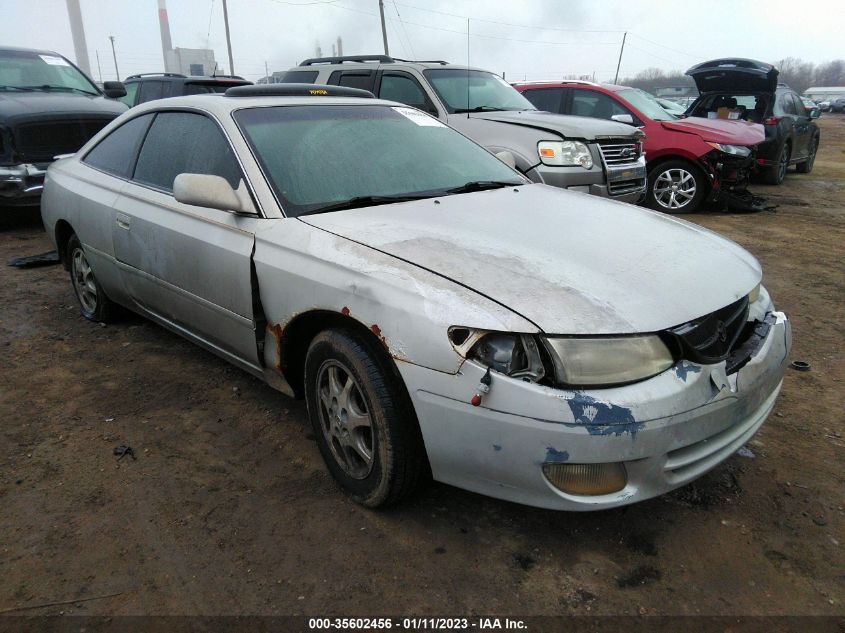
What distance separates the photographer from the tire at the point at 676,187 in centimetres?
860

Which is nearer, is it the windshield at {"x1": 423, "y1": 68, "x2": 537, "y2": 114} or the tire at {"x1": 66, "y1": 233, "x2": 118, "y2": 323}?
the tire at {"x1": 66, "y1": 233, "x2": 118, "y2": 323}

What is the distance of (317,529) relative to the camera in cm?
239

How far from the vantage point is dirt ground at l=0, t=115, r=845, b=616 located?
2.07 metres

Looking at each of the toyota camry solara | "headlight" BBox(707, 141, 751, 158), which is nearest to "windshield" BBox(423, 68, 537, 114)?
"headlight" BBox(707, 141, 751, 158)

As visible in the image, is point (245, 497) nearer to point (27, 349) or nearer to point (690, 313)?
point (690, 313)

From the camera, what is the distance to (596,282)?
2.15 m

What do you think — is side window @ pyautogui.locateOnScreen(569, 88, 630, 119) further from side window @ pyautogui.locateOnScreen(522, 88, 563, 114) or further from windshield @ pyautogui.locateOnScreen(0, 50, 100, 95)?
windshield @ pyautogui.locateOnScreen(0, 50, 100, 95)

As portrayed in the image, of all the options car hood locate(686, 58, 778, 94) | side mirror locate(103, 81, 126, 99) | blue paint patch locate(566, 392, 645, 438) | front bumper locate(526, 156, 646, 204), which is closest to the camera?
blue paint patch locate(566, 392, 645, 438)

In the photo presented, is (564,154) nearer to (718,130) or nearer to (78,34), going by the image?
(718,130)

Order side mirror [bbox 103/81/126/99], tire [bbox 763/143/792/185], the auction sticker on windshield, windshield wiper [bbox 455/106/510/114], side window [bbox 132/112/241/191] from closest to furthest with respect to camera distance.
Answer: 1. side window [bbox 132/112/241/191]
2. the auction sticker on windshield
3. windshield wiper [bbox 455/106/510/114]
4. side mirror [bbox 103/81/126/99]
5. tire [bbox 763/143/792/185]

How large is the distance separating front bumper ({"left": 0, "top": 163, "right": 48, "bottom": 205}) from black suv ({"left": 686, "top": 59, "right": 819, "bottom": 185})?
33.2ft

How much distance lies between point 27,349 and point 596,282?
3.71 meters

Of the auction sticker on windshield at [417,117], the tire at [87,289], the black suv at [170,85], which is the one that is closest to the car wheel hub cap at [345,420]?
the auction sticker on windshield at [417,117]

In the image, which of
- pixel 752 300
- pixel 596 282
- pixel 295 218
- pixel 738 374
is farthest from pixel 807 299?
pixel 295 218
